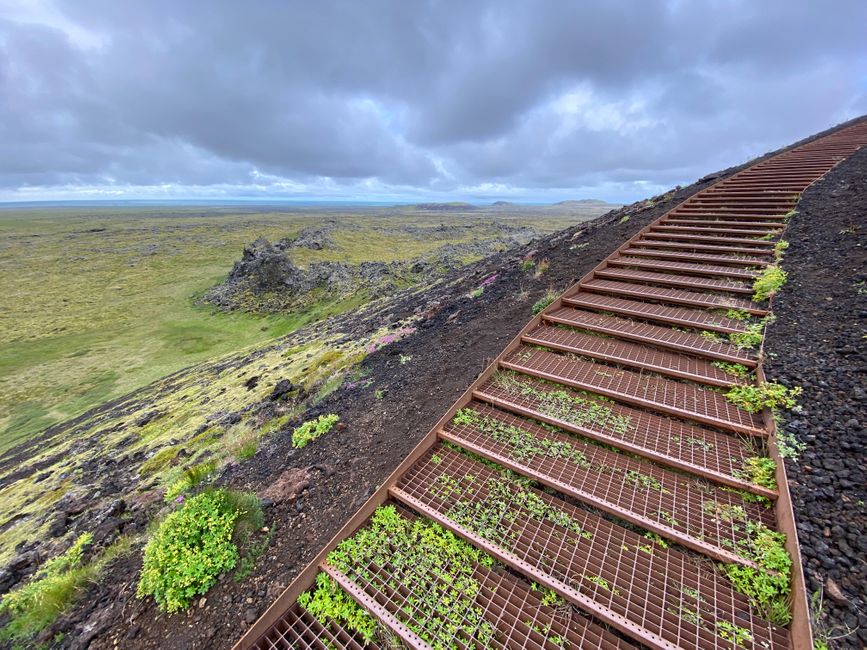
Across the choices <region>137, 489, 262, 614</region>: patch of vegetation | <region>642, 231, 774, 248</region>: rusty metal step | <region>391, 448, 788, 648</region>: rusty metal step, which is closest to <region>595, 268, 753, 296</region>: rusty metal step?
<region>642, 231, 774, 248</region>: rusty metal step

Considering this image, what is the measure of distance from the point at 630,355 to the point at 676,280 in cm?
276

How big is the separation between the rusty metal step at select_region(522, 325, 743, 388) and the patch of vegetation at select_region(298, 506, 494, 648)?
3436 millimetres

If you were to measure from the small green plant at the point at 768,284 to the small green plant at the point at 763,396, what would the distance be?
2.49 meters

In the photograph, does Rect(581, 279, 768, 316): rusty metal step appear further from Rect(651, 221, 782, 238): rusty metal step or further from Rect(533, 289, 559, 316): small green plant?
Rect(651, 221, 782, 238): rusty metal step

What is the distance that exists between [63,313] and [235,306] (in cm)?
1646

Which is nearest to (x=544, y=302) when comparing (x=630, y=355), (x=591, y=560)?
(x=630, y=355)

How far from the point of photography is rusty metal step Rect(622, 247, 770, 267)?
7054 millimetres

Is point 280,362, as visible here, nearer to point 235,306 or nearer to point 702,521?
point 702,521

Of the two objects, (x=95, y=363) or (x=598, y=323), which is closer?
(x=598, y=323)

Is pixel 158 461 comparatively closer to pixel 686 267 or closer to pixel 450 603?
pixel 450 603

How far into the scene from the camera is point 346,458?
4711 mm

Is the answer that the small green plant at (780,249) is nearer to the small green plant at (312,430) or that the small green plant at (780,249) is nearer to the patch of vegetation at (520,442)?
the patch of vegetation at (520,442)

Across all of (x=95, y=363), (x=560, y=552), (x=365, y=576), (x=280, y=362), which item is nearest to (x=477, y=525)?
(x=560, y=552)

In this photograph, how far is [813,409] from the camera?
3703mm
